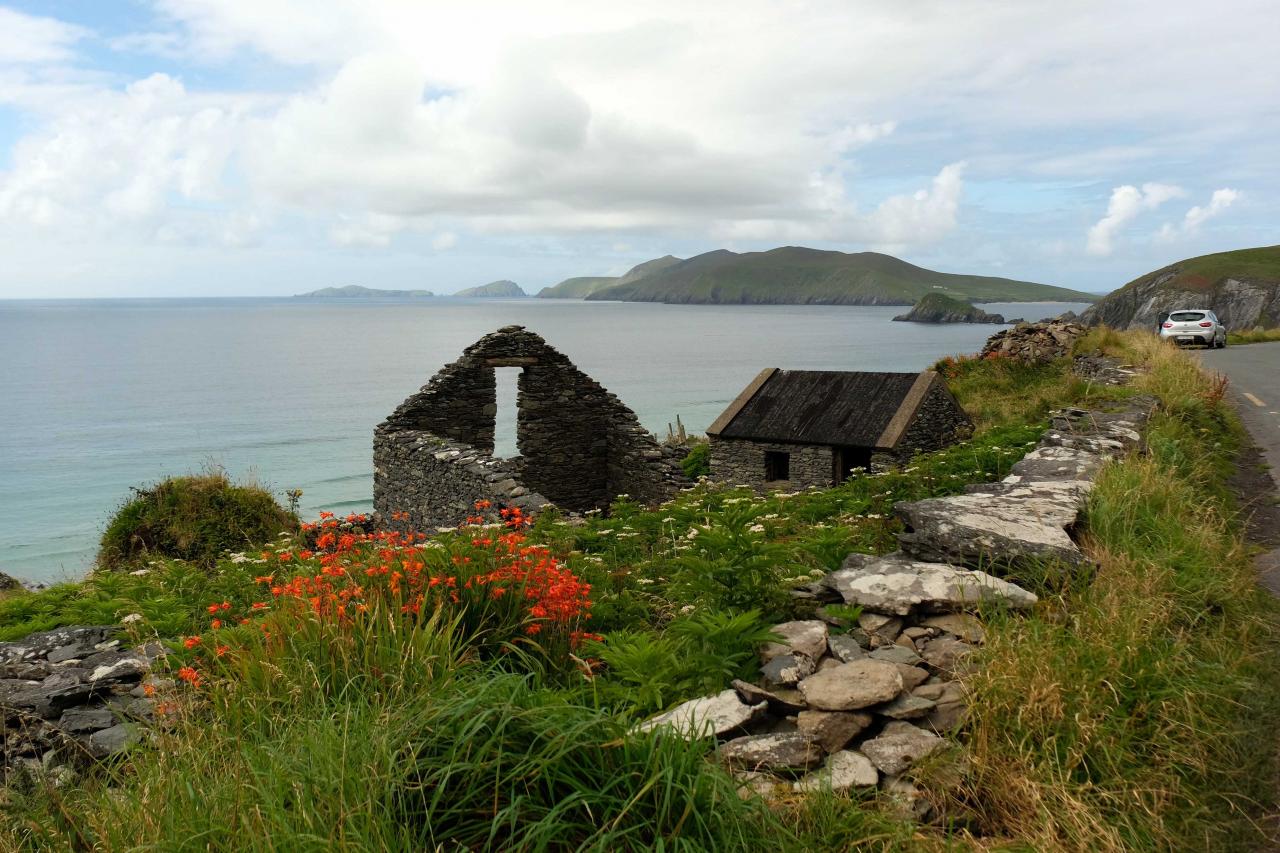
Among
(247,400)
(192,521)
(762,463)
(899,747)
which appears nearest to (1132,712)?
(899,747)

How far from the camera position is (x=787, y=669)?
183 inches


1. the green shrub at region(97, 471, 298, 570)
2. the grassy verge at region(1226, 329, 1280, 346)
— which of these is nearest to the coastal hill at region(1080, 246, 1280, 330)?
the grassy verge at region(1226, 329, 1280, 346)

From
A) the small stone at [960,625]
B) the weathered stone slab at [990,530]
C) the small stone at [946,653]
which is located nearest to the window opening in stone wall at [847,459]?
the weathered stone slab at [990,530]

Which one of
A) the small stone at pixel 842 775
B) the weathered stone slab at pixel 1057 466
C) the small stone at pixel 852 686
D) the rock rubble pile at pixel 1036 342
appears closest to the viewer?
the small stone at pixel 842 775

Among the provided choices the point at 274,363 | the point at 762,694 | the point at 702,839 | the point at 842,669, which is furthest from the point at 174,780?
the point at 274,363

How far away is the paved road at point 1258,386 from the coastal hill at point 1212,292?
143 feet

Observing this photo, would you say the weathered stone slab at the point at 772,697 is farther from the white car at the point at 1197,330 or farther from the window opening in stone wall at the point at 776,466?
the white car at the point at 1197,330

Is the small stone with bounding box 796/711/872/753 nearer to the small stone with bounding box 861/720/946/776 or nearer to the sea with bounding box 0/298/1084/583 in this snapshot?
the small stone with bounding box 861/720/946/776

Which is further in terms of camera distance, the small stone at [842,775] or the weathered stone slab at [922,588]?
the weathered stone slab at [922,588]

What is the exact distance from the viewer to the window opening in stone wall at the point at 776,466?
2188cm

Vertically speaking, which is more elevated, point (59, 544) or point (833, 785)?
point (833, 785)

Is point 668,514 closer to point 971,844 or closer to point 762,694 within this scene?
point 762,694

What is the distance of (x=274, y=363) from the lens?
11825 centimetres

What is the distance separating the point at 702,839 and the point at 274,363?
417ft
